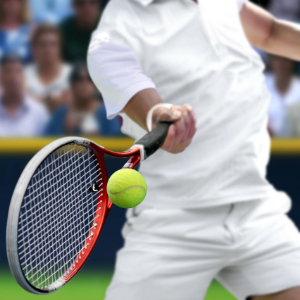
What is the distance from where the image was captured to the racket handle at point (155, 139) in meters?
1.07

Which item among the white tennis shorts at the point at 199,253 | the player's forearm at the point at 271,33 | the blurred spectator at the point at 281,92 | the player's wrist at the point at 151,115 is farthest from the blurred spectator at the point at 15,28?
the player's wrist at the point at 151,115

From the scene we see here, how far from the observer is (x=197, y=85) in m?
1.27

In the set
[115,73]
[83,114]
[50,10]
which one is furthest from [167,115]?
[50,10]

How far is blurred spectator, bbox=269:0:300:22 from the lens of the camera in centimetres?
283

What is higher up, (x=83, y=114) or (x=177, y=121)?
(x=177, y=121)

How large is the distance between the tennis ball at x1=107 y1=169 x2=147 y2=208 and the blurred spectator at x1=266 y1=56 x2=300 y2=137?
6.29 ft

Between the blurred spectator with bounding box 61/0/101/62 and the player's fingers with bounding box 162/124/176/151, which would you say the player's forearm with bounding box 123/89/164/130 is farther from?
the blurred spectator with bounding box 61/0/101/62

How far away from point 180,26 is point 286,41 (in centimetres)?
42

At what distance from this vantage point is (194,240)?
1320 mm

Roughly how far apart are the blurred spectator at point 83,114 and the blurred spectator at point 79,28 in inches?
2.7

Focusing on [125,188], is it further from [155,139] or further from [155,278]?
[155,278]

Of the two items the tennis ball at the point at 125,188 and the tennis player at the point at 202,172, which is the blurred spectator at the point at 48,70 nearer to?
the tennis player at the point at 202,172

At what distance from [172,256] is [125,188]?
0.39 m

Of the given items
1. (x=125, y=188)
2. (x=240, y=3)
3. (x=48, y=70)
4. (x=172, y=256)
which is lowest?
(x=48, y=70)
